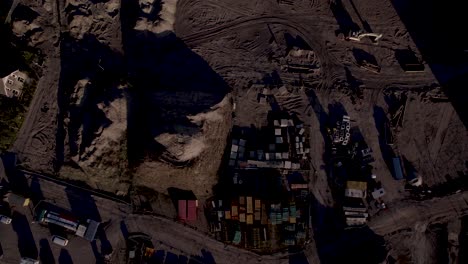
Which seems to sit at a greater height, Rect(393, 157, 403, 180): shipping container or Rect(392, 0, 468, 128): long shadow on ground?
Rect(392, 0, 468, 128): long shadow on ground

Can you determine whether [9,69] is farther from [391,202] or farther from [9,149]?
[391,202]

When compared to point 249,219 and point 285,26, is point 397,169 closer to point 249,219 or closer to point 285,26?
point 249,219

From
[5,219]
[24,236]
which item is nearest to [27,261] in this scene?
[24,236]

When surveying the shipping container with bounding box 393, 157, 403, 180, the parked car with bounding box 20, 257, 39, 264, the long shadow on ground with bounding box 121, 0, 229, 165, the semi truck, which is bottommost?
Result: the parked car with bounding box 20, 257, 39, 264

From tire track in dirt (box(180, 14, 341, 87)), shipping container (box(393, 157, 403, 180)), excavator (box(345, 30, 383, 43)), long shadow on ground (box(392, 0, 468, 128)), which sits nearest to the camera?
shipping container (box(393, 157, 403, 180))

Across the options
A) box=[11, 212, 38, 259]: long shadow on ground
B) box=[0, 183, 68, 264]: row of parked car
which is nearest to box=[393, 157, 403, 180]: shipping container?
box=[0, 183, 68, 264]: row of parked car

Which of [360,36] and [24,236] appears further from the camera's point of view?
[360,36]

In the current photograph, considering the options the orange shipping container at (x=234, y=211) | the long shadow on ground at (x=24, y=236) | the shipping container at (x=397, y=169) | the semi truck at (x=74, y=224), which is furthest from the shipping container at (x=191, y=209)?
the shipping container at (x=397, y=169)

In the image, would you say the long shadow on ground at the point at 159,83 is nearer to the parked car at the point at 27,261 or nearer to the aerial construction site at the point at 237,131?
the aerial construction site at the point at 237,131

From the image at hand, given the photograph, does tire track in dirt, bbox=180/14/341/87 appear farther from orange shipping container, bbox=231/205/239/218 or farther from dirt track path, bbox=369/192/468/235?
orange shipping container, bbox=231/205/239/218
